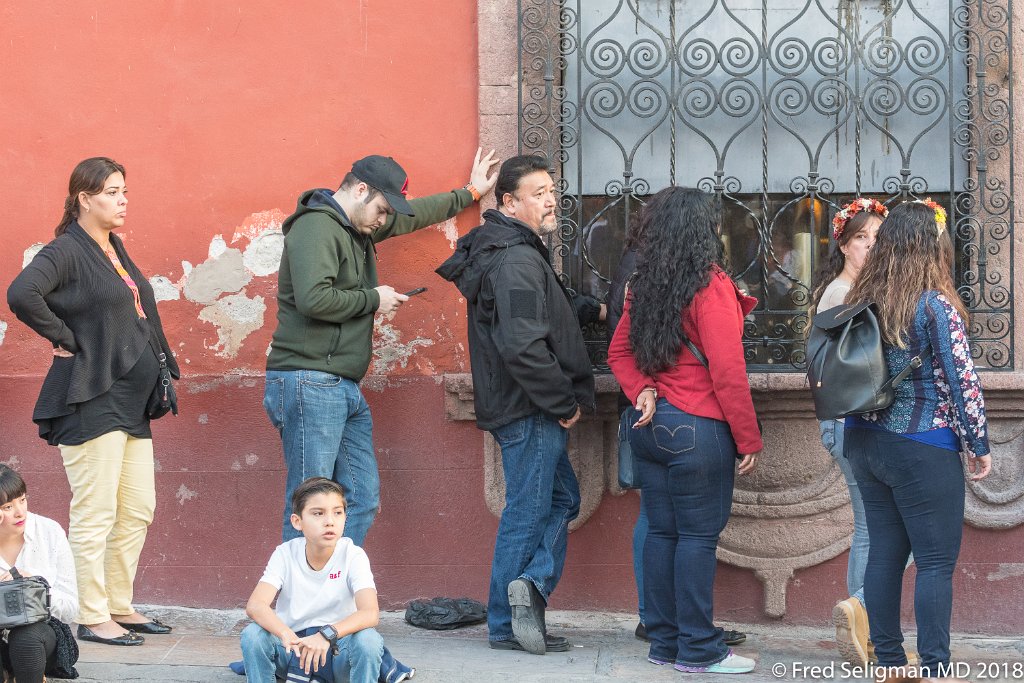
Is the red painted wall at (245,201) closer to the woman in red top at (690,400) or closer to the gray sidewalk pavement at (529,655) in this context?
the gray sidewalk pavement at (529,655)

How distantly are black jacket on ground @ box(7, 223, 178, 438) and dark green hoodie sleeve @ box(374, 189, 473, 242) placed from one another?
1.09 meters

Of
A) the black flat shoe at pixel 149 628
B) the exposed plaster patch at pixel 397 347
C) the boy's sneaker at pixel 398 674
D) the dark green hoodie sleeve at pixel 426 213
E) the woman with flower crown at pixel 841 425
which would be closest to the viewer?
the boy's sneaker at pixel 398 674

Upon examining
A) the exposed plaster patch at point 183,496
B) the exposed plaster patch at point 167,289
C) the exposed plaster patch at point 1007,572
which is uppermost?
the exposed plaster patch at point 167,289

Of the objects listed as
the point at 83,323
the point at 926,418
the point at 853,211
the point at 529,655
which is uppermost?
the point at 853,211

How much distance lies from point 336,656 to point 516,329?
1.39 m

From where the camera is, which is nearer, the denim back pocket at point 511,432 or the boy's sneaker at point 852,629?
the boy's sneaker at point 852,629

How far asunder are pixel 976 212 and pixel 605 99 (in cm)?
169

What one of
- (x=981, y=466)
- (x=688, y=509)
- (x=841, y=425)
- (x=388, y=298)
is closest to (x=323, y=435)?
(x=388, y=298)

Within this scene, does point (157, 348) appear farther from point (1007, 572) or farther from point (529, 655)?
point (1007, 572)

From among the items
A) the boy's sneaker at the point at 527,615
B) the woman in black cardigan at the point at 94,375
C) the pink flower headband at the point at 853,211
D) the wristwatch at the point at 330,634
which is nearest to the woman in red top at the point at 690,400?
the boy's sneaker at the point at 527,615

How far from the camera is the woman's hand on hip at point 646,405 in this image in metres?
4.61

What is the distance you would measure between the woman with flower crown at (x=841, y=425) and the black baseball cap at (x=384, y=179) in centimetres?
167

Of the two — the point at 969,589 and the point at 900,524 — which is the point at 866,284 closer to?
the point at 900,524

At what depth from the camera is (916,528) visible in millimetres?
4133
